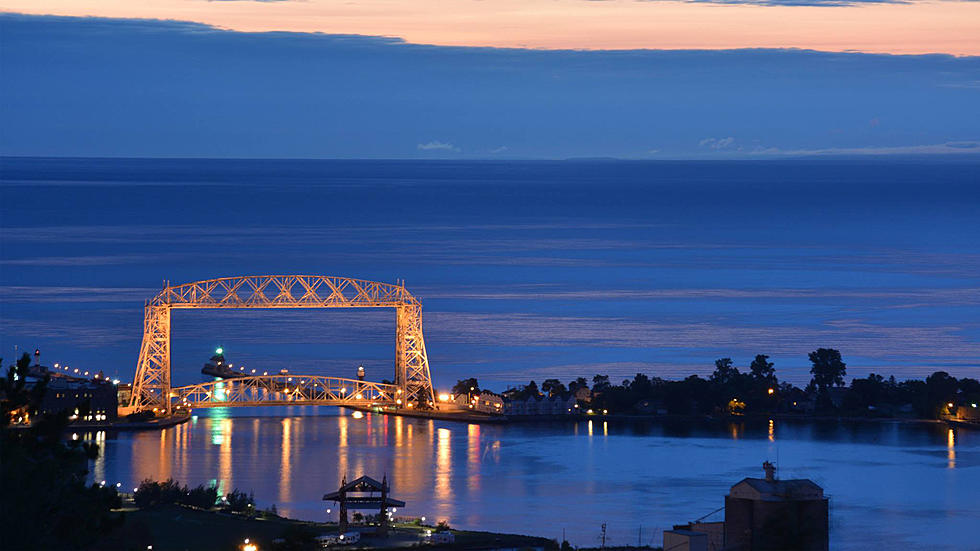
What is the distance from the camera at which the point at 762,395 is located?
52.9 m

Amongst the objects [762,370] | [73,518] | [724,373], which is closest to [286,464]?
[724,373]

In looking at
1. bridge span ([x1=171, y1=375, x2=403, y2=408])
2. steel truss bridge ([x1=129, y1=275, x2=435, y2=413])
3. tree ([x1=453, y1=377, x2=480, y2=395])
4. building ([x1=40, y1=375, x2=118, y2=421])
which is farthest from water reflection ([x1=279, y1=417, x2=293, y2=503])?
tree ([x1=453, y1=377, x2=480, y2=395])

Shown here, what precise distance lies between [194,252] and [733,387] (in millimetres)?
51193

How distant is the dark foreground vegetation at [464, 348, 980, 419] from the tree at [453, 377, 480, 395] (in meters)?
0.03

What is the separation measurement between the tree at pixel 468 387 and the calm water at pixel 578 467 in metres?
2.77

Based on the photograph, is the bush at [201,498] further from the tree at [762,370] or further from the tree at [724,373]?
the tree at [762,370]

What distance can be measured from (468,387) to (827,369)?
10.3 meters

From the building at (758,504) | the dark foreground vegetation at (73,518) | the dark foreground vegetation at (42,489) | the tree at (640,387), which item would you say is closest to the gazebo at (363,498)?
the dark foreground vegetation at (73,518)

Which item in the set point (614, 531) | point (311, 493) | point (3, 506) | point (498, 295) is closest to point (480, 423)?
point (311, 493)

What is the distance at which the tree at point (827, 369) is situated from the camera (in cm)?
5448

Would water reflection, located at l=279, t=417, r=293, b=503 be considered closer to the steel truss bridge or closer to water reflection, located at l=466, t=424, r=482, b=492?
the steel truss bridge

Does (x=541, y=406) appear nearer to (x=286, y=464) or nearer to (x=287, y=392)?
(x=287, y=392)

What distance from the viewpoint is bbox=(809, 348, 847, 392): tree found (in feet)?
179

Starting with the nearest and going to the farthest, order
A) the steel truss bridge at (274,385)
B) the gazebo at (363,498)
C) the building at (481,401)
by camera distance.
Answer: the gazebo at (363,498) → the steel truss bridge at (274,385) → the building at (481,401)
